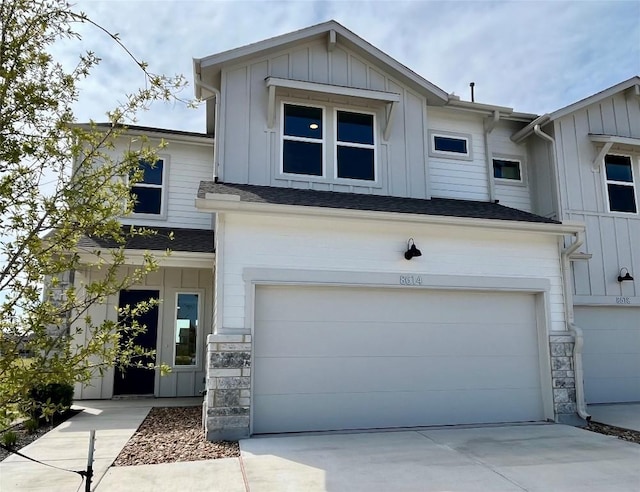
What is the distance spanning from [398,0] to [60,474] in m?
8.86

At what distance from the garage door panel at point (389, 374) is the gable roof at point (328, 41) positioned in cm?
504

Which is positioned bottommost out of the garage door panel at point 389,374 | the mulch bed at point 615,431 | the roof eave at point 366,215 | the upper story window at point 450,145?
the mulch bed at point 615,431

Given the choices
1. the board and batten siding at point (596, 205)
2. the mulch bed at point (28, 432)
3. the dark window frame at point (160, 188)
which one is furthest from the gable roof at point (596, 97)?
the mulch bed at point (28, 432)

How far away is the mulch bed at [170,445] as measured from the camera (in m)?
5.50

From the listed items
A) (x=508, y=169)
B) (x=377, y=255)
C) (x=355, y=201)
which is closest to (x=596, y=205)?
(x=508, y=169)

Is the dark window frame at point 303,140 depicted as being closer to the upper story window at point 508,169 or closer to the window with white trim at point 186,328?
the window with white trim at point 186,328

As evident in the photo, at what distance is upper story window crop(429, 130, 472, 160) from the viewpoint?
1013 cm

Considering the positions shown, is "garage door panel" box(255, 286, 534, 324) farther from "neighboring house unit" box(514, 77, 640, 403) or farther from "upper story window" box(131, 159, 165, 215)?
"upper story window" box(131, 159, 165, 215)

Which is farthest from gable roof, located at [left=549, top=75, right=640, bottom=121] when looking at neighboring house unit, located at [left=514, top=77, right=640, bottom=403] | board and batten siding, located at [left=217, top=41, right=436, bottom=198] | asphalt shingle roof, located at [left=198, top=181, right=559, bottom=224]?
board and batten siding, located at [left=217, top=41, right=436, bottom=198]

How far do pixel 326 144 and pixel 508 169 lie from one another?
14.9 ft

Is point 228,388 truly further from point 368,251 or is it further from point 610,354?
point 610,354

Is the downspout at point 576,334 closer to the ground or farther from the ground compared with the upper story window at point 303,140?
closer to the ground

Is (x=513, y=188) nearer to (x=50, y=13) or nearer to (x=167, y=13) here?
(x=167, y=13)

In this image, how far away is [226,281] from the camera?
654cm
